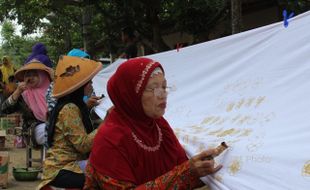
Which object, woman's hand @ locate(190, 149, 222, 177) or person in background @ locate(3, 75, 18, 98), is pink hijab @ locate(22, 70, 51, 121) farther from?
woman's hand @ locate(190, 149, 222, 177)

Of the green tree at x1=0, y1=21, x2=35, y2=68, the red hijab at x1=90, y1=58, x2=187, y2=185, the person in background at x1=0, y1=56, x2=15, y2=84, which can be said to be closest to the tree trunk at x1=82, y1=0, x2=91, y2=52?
the person in background at x1=0, y1=56, x2=15, y2=84

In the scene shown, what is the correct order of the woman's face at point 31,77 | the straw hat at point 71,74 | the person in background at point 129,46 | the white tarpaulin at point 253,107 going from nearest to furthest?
1. the white tarpaulin at point 253,107
2. the straw hat at point 71,74
3. the woman's face at point 31,77
4. the person in background at point 129,46

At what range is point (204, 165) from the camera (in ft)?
6.42

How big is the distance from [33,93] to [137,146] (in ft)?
12.0

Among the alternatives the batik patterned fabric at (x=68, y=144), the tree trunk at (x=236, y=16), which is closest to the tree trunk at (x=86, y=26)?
the tree trunk at (x=236, y=16)

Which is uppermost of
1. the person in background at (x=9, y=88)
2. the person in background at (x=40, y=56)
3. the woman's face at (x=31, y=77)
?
the person in background at (x=40, y=56)

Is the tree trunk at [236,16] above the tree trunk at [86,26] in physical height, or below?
below

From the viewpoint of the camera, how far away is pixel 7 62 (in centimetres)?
1091

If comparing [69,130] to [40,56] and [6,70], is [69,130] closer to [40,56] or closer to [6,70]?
[40,56]

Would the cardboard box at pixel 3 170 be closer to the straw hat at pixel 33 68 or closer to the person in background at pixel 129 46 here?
the straw hat at pixel 33 68

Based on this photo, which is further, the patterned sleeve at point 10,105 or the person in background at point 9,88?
the person in background at point 9,88

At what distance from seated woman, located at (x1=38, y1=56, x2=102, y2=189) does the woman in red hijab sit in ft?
2.76

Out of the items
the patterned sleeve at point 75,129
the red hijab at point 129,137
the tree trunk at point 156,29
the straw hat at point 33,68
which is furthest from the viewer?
the tree trunk at point 156,29

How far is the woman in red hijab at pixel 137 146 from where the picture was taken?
80.1 inches
